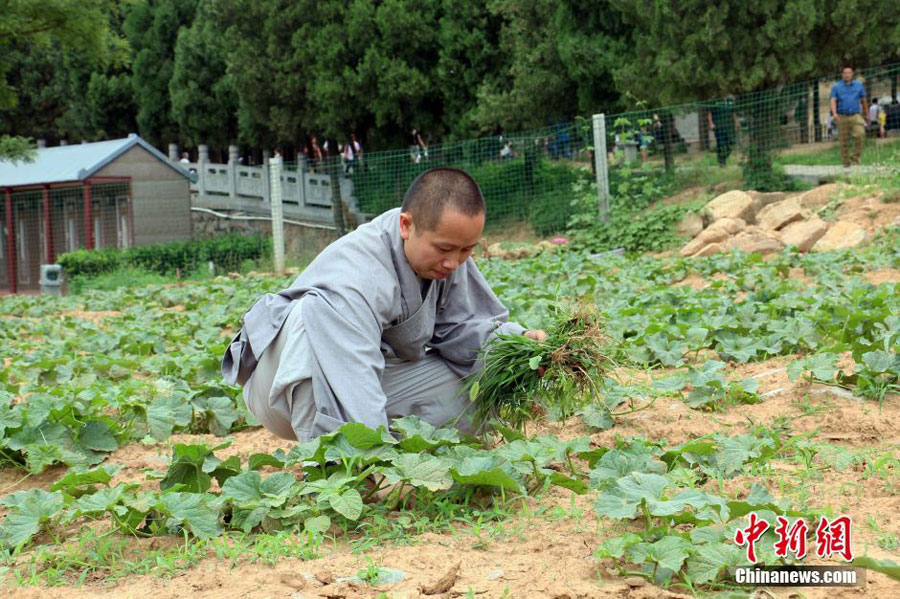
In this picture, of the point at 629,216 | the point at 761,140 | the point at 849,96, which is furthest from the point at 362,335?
the point at 761,140

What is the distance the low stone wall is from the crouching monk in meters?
13.8

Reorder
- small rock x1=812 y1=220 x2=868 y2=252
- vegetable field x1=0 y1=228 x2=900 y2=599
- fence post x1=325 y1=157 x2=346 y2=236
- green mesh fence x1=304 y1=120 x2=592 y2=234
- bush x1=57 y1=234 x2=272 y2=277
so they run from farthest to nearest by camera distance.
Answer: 1. fence post x1=325 y1=157 x2=346 y2=236
2. bush x1=57 y1=234 x2=272 y2=277
3. green mesh fence x1=304 y1=120 x2=592 y2=234
4. small rock x1=812 y1=220 x2=868 y2=252
5. vegetable field x1=0 y1=228 x2=900 y2=599

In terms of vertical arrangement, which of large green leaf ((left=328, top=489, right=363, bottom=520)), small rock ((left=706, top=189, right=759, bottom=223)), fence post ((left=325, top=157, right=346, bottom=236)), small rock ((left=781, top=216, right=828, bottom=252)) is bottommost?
large green leaf ((left=328, top=489, right=363, bottom=520))

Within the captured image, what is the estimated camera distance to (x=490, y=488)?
2.54m

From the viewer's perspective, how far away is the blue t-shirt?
1173 centimetres

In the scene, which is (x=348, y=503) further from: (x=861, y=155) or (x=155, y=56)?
(x=155, y=56)

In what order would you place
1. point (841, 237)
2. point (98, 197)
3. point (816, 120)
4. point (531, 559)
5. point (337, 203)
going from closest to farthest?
point (531, 559) → point (841, 237) → point (816, 120) → point (337, 203) → point (98, 197)

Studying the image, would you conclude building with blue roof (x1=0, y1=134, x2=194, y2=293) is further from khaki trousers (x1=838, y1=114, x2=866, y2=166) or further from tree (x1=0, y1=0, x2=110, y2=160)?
khaki trousers (x1=838, y1=114, x2=866, y2=166)

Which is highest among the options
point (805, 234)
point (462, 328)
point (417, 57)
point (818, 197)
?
point (417, 57)

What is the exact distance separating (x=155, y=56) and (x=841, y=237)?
2123cm

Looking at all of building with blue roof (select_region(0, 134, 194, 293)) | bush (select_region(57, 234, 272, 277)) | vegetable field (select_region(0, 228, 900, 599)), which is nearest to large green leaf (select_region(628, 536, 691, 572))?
vegetable field (select_region(0, 228, 900, 599))

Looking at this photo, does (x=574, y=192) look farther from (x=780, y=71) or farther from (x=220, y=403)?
(x=220, y=403)

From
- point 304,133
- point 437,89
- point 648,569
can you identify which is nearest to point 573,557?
point 648,569

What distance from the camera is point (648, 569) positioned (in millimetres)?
1986
